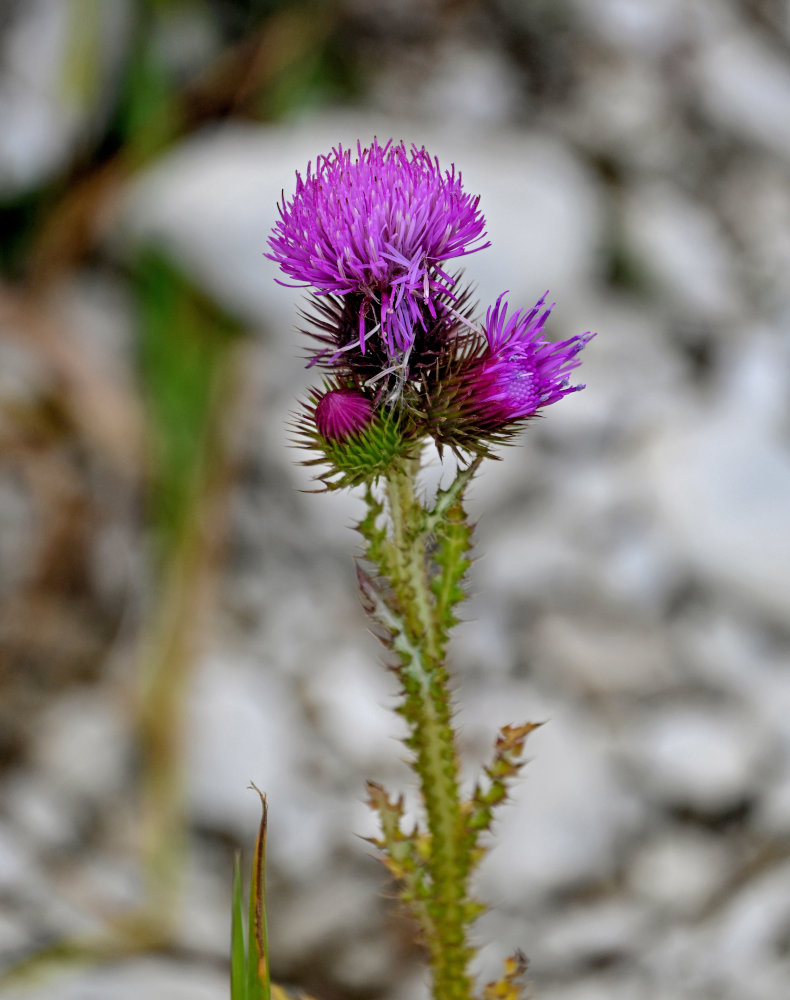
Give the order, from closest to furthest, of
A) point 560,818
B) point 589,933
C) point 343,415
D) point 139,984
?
1. point 343,415
2. point 139,984
3. point 589,933
4. point 560,818

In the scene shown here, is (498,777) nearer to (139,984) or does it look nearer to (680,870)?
(139,984)

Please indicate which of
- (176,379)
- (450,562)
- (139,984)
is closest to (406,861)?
(450,562)

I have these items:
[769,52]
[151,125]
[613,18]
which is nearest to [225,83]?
[151,125]

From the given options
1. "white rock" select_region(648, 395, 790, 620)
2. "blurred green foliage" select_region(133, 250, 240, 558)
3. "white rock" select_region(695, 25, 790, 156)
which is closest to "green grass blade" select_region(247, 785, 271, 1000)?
"white rock" select_region(648, 395, 790, 620)

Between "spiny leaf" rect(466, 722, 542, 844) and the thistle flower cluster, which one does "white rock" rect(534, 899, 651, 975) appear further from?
the thistle flower cluster

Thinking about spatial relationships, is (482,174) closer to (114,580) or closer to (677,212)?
(677,212)

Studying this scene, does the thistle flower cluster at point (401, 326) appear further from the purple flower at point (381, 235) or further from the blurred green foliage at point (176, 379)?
the blurred green foliage at point (176, 379)
